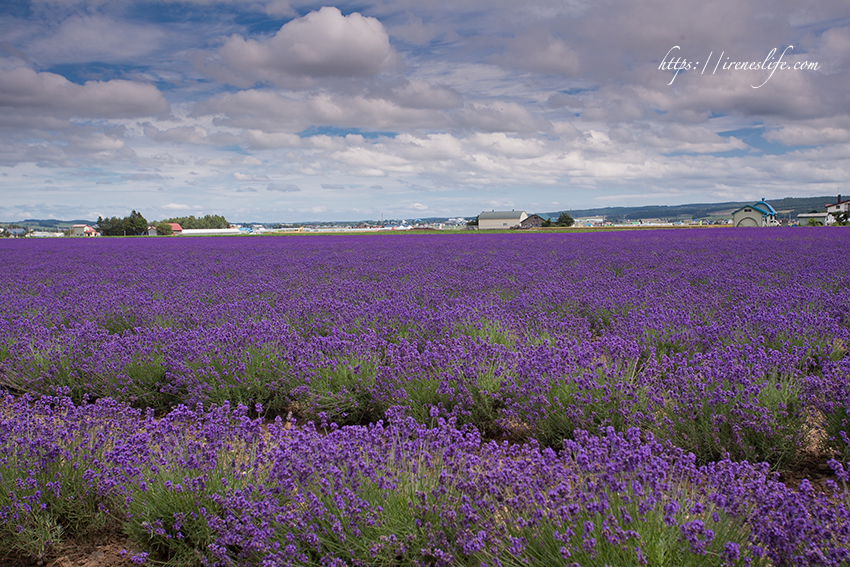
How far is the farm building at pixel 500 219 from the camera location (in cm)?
8288

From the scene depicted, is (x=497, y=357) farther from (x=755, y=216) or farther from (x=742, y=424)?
(x=755, y=216)

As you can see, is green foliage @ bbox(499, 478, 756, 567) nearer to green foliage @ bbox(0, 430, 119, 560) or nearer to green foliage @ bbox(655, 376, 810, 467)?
green foliage @ bbox(655, 376, 810, 467)

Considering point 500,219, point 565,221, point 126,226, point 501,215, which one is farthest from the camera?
point 501,215

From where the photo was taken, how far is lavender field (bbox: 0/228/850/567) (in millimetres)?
1661

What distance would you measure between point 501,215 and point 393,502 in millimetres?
90009

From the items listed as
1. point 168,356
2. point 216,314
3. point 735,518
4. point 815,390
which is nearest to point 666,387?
point 815,390

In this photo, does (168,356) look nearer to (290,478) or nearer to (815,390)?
(290,478)

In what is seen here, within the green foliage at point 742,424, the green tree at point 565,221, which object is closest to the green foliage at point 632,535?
the green foliage at point 742,424

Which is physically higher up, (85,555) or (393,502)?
(393,502)

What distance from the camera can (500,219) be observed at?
3371 inches

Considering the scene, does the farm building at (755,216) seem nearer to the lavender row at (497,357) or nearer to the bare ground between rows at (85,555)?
the lavender row at (497,357)

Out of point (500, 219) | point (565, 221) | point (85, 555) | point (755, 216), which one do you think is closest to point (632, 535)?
point (85, 555)

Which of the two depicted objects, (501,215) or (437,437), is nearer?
(437,437)

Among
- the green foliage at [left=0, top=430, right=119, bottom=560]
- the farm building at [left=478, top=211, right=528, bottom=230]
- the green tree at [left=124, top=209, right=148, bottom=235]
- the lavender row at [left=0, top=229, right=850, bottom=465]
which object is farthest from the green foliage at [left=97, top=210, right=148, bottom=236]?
the green foliage at [left=0, top=430, right=119, bottom=560]
